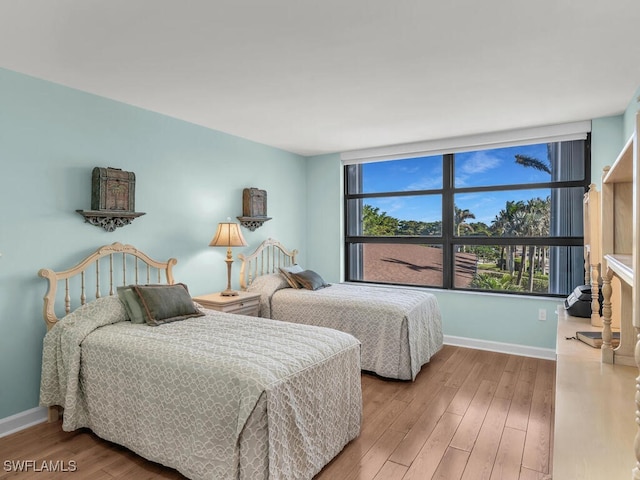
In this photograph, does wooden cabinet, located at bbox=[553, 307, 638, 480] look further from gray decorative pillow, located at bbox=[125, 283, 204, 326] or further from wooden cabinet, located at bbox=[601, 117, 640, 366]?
gray decorative pillow, located at bbox=[125, 283, 204, 326]

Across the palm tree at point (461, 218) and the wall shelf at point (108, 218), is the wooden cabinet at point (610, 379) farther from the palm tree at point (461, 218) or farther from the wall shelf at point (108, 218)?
the wall shelf at point (108, 218)

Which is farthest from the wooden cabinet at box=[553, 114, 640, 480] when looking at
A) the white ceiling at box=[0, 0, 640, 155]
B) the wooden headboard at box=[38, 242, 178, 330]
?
the wooden headboard at box=[38, 242, 178, 330]

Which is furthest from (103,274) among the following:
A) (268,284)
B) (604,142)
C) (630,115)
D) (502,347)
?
(604,142)

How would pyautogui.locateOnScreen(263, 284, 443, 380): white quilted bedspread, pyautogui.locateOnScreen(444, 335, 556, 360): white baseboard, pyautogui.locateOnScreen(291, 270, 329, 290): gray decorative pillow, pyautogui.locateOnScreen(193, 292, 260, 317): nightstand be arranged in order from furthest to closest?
pyautogui.locateOnScreen(291, 270, 329, 290): gray decorative pillow < pyautogui.locateOnScreen(444, 335, 556, 360): white baseboard < pyautogui.locateOnScreen(193, 292, 260, 317): nightstand < pyautogui.locateOnScreen(263, 284, 443, 380): white quilted bedspread

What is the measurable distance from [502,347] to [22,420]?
4272mm

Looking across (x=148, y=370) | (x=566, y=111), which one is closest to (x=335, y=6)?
(x=148, y=370)

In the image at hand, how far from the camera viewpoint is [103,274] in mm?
3004

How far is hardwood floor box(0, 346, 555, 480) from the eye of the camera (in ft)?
6.87

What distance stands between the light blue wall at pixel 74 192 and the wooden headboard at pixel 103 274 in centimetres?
9

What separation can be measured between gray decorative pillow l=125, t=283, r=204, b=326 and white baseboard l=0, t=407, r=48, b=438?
0.96 metres

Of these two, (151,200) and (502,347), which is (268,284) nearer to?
(151,200)

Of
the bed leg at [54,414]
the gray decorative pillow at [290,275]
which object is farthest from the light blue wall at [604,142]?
the bed leg at [54,414]

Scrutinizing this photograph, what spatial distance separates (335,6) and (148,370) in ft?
6.89

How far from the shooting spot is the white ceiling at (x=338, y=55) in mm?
1823
